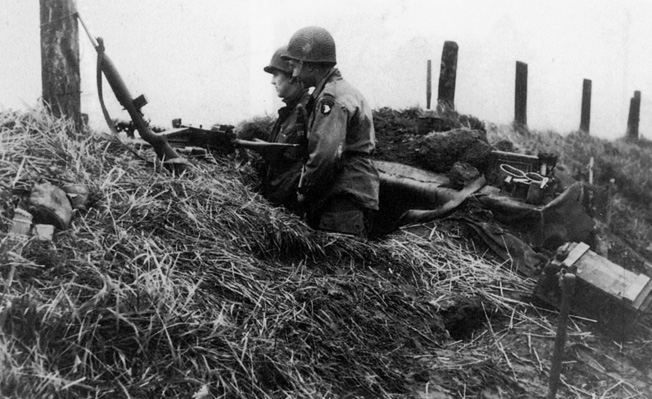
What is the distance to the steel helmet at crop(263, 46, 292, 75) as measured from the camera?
5.78 meters

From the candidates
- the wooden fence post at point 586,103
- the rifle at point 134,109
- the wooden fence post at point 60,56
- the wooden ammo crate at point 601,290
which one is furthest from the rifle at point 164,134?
the wooden fence post at point 586,103

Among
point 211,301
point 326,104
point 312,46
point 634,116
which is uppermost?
point 312,46

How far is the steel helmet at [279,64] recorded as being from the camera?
578 centimetres

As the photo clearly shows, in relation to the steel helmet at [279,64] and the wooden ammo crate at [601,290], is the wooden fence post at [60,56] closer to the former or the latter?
the steel helmet at [279,64]

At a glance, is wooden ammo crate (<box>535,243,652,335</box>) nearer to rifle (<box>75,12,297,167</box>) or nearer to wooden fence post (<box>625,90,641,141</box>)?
rifle (<box>75,12,297,167</box>)

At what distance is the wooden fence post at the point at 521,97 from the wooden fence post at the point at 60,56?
10.9 meters

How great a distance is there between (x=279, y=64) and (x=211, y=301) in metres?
3.32

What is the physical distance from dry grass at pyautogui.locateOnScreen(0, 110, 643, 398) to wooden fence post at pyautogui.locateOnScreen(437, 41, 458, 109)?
712cm

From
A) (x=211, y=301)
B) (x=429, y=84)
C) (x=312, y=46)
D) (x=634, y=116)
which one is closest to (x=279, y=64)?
(x=312, y=46)

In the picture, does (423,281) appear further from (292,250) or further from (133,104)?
(133,104)

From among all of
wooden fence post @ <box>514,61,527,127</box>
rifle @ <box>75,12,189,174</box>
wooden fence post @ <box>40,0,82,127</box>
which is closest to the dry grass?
rifle @ <box>75,12,189,174</box>

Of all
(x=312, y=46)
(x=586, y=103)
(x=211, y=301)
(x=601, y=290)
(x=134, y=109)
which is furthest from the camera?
(x=586, y=103)

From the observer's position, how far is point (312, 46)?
523 centimetres

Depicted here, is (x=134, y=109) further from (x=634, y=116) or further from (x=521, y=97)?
(x=634, y=116)
